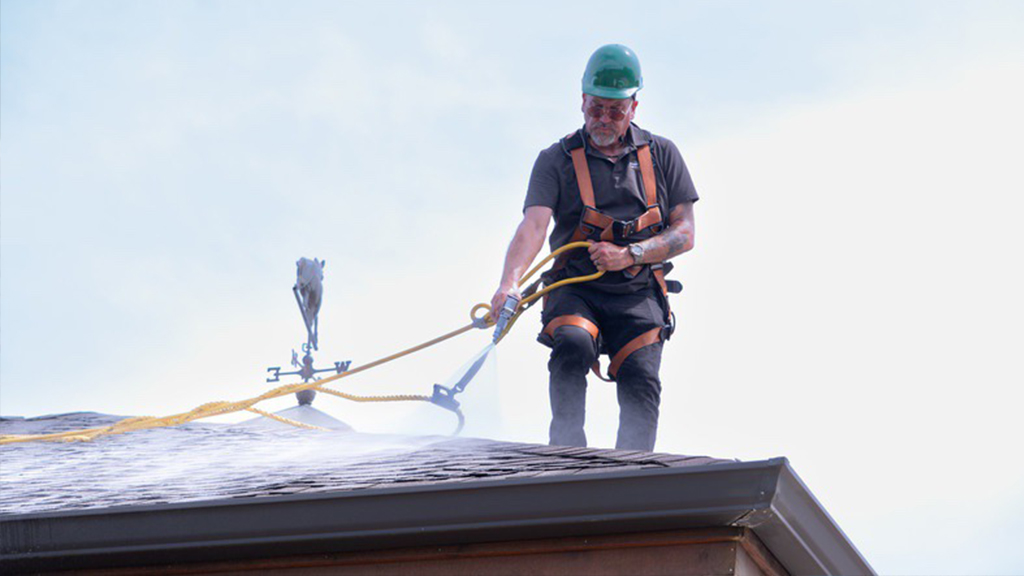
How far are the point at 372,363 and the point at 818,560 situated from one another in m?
2.96

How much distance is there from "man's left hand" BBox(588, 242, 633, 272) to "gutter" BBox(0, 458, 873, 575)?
6.90 feet

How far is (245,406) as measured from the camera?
652cm

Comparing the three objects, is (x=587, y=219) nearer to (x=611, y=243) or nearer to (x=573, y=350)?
(x=611, y=243)

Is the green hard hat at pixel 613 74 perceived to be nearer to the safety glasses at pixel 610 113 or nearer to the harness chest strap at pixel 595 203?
the safety glasses at pixel 610 113

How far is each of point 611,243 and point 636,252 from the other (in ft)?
0.48

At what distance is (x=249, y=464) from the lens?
5.71 meters

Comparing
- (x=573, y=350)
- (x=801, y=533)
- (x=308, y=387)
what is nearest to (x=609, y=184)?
(x=573, y=350)

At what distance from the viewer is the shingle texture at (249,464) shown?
425 centimetres

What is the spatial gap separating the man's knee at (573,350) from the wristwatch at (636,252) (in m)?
0.39

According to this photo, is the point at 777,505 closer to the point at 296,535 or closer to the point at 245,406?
the point at 296,535

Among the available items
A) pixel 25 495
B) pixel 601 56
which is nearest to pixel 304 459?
pixel 25 495

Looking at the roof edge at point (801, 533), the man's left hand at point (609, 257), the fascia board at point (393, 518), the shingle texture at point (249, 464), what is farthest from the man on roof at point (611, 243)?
the fascia board at point (393, 518)

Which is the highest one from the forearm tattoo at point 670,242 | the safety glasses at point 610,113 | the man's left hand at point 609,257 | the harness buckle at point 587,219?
Result: the safety glasses at point 610,113

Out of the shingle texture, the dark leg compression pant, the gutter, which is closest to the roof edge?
the gutter
